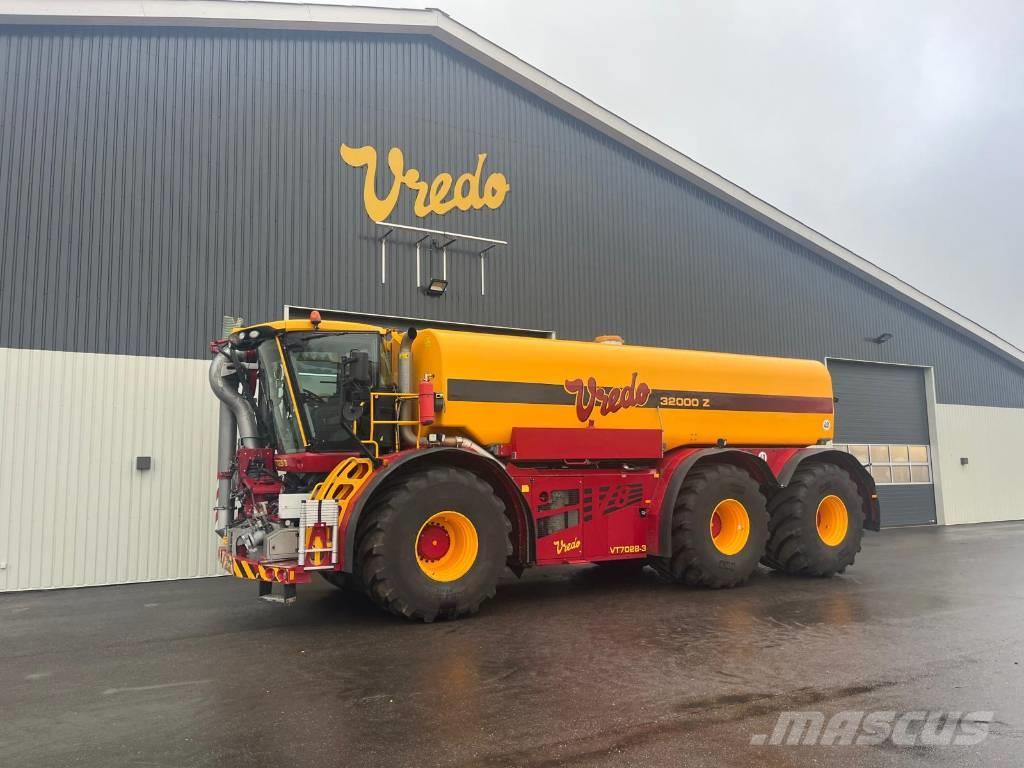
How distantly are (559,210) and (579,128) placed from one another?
2.07 m

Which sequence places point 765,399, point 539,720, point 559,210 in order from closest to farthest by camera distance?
point 539,720, point 765,399, point 559,210

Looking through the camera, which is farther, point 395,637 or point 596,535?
point 596,535

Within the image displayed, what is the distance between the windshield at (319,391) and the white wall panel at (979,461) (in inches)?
723

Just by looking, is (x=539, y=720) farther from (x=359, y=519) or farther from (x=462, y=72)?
(x=462, y=72)

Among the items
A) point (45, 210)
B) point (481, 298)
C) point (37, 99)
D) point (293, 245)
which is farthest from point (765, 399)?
point (37, 99)

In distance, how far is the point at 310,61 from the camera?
12.9 m

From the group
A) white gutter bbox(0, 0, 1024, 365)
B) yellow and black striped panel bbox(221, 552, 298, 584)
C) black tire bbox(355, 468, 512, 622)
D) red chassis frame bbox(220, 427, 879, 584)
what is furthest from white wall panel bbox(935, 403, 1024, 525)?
yellow and black striped panel bbox(221, 552, 298, 584)

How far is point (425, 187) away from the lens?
44.4ft

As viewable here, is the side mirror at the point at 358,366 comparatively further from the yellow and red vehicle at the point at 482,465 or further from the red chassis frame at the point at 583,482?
the red chassis frame at the point at 583,482

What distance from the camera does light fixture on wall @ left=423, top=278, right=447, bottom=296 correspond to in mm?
13117

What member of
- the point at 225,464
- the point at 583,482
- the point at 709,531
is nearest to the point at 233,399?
the point at 225,464

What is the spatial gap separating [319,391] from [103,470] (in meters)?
4.95

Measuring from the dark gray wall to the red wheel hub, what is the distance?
5.93 meters

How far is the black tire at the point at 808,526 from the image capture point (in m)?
10.1
